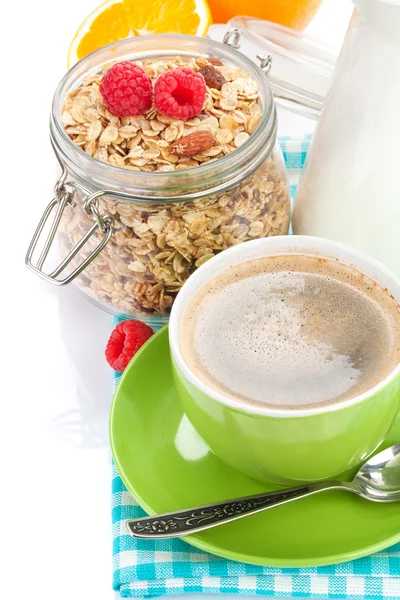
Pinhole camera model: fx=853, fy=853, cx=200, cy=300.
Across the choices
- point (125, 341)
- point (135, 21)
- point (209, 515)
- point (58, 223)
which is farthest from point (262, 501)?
point (135, 21)

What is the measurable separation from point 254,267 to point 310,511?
27cm

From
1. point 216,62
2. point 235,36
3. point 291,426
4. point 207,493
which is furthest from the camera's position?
point 235,36

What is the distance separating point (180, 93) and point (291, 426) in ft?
1.40

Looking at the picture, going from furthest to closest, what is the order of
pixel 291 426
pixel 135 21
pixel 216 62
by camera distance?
pixel 135 21 → pixel 216 62 → pixel 291 426

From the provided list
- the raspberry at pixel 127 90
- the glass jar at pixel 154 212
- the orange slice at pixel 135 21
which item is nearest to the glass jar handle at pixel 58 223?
the glass jar at pixel 154 212

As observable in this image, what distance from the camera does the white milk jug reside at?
905 millimetres

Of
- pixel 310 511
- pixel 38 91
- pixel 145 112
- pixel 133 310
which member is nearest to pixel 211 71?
pixel 145 112

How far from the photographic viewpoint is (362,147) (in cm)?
97

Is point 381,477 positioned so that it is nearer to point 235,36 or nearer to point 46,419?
point 46,419

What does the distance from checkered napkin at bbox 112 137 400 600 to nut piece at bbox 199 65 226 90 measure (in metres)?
0.54

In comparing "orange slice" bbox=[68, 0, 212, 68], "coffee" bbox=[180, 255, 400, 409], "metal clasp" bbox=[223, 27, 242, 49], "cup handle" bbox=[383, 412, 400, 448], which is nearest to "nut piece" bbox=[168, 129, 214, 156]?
"coffee" bbox=[180, 255, 400, 409]

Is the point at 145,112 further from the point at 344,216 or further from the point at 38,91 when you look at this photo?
the point at 38,91

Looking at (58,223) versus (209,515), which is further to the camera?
(58,223)

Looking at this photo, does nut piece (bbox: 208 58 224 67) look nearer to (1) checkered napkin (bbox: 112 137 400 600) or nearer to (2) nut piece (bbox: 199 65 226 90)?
(2) nut piece (bbox: 199 65 226 90)
